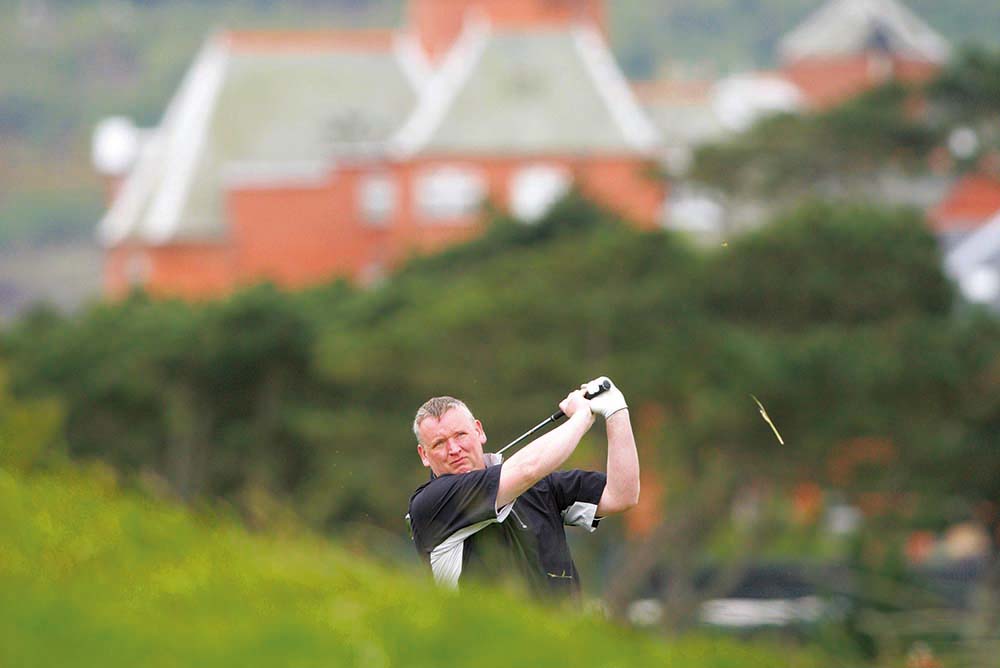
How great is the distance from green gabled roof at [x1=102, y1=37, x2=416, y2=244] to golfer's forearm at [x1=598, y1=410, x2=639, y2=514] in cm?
9087

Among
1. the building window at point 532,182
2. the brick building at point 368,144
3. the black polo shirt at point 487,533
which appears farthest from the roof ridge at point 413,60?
the black polo shirt at point 487,533

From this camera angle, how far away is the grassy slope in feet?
15.7

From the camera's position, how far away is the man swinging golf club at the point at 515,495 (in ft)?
22.2

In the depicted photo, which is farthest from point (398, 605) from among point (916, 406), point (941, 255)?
point (941, 255)

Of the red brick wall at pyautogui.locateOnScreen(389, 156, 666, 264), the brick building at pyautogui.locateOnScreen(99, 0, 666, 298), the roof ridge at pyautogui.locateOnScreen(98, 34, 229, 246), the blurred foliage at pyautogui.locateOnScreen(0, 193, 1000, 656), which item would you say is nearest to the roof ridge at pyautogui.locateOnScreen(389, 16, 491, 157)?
the brick building at pyautogui.locateOnScreen(99, 0, 666, 298)

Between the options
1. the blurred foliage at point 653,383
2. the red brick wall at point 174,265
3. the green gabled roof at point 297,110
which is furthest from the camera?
the green gabled roof at point 297,110

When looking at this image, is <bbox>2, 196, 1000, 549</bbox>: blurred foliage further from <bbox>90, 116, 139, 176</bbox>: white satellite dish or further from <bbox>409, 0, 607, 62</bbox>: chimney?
<bbox>90, 116, 139, 176</bbox>: white satellite dish

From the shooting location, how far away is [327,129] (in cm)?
10394

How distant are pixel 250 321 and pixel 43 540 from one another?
38315 mm

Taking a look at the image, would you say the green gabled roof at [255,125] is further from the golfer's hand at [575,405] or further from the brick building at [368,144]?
the golfer's hand at [575,405]

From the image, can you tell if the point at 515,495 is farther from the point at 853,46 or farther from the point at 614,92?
the point at 853,46

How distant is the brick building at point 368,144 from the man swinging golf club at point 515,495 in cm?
7652

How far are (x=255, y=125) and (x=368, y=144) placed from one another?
19.5 ft

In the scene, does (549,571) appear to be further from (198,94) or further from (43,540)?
(198,94)
